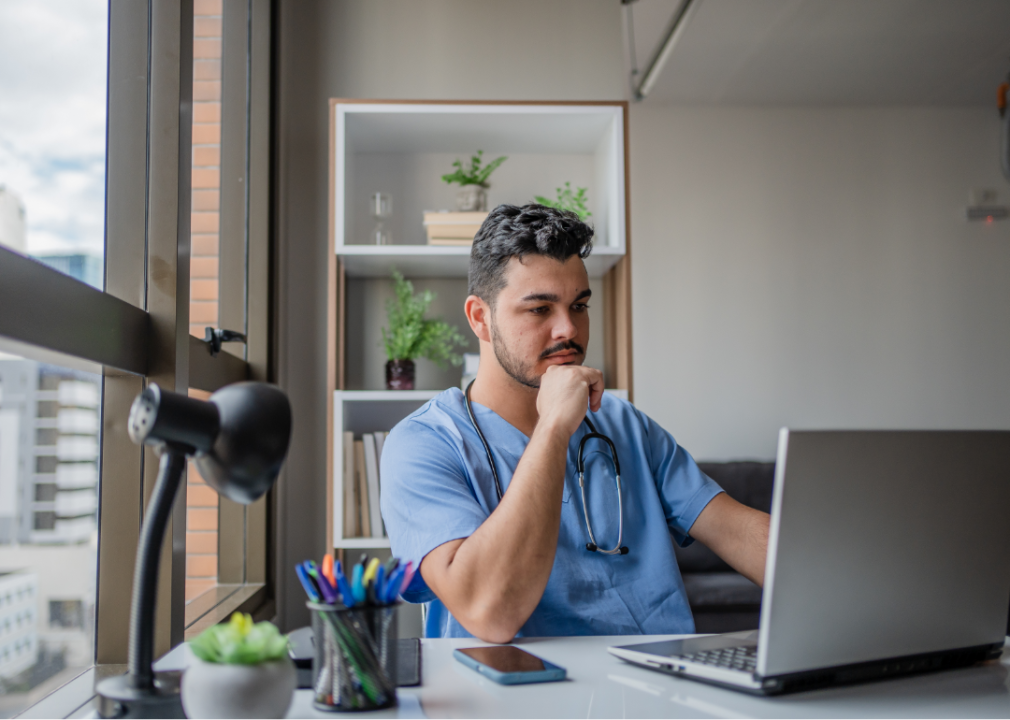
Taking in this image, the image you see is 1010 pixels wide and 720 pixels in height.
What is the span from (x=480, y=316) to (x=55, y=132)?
0.79 meters

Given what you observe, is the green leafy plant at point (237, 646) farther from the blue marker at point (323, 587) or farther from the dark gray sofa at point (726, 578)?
the dark gray sofa at point (726, 578)

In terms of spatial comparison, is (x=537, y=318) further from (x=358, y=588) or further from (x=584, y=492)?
(x=358, y=588)

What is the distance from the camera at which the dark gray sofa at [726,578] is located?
254 centimetres

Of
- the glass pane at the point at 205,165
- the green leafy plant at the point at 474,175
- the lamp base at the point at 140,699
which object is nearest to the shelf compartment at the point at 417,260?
the green leafy plant at the point at 474,175

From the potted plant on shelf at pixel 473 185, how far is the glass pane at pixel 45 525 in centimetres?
149

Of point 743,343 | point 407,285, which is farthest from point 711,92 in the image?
point 407,285

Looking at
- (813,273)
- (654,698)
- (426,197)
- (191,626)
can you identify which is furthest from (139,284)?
(813,273)

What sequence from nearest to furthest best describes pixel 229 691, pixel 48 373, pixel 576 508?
pixel 229 691, pixel 48 373, pixel 576 508

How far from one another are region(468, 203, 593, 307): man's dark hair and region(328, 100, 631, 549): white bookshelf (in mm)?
926

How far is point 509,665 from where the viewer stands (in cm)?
88

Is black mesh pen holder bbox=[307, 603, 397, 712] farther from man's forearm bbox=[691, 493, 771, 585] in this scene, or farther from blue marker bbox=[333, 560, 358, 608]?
man's forearm bbox=[691, 493, 771, 585]

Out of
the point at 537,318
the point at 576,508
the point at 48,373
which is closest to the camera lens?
the point at 48,373

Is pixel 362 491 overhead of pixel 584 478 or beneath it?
beneath

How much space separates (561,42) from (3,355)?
94.3 inches
